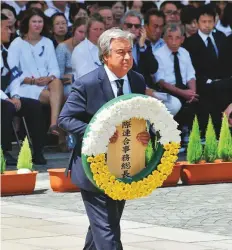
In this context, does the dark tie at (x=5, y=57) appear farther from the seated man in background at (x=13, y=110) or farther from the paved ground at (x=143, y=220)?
A: the paved ground at (x=143, y=220)

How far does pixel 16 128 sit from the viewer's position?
14.8 metres

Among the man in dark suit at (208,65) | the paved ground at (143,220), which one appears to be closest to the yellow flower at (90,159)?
the paved ground at (143,220)

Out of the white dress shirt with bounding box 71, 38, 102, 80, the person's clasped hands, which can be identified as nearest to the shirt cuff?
the person's clasped hands

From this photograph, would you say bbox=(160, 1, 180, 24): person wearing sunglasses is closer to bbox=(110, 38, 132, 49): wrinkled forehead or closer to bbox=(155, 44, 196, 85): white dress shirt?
bbox=(155, 44, 196, 85): white dress shirt

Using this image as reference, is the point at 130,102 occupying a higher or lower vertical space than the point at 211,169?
higher

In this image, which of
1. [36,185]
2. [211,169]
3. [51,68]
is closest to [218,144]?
[211,169]

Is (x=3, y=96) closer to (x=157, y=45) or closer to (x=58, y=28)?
(x=58, y=28)

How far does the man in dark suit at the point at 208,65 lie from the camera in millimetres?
16219

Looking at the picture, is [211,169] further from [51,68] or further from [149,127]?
[149,127]

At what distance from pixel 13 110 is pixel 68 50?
1931 mm

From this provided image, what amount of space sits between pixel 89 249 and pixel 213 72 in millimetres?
10044

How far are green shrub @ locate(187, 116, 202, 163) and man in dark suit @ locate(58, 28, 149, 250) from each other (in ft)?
18.4

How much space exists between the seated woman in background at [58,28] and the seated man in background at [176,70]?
1.66 metres

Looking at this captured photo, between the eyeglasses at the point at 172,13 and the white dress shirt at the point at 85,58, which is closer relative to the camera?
the white dress shirt at the point at 85,58
